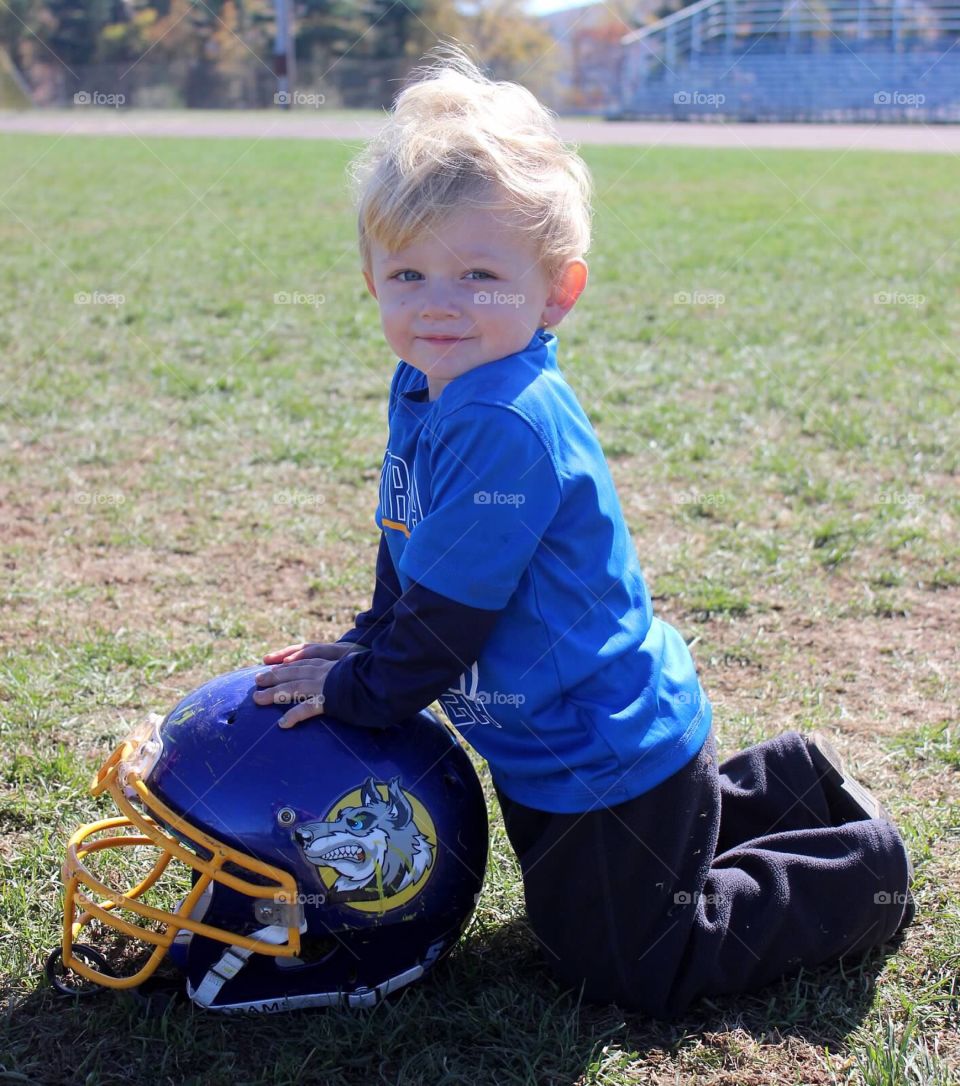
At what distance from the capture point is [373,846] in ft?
7.02

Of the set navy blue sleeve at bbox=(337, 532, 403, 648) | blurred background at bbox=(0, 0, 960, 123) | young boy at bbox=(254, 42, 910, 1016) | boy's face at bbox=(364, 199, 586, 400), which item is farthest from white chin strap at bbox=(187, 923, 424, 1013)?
blurred background at bbox=(0, 0, 960, 123)

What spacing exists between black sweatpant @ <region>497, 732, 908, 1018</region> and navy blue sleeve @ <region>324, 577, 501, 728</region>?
368 mm

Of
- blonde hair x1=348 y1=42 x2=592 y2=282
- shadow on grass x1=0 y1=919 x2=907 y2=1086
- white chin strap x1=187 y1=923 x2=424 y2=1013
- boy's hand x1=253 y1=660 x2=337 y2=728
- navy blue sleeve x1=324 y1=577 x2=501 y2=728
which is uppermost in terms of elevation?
blonde hair x1=348 y1=42 x2=592 y2=282

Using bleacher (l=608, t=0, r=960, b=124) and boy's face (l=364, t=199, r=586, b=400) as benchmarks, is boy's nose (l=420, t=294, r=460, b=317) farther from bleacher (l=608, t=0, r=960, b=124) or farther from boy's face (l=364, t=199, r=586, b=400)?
bleacher (l=608, t=0, r=960, b=124)

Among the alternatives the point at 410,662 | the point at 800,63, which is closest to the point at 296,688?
the point at 410,662

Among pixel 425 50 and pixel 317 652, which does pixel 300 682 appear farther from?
pixel 425 50

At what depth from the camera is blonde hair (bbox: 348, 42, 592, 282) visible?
2031mm

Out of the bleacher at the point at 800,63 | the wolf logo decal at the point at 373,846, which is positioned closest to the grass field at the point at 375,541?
the wolf logo decal at the point at 373,846

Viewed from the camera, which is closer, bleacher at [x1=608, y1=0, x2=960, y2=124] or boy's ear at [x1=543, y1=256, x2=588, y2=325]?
boy's ear at [x1=543, y1=256, x2=588, y2=325]

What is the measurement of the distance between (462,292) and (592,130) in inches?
1166

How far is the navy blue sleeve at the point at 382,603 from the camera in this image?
2461mm

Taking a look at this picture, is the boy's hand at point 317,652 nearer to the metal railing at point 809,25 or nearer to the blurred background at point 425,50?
the blurred background at point 425,50

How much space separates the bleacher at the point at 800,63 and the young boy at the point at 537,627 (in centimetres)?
3492

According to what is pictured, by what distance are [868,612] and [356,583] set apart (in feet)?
5.41
